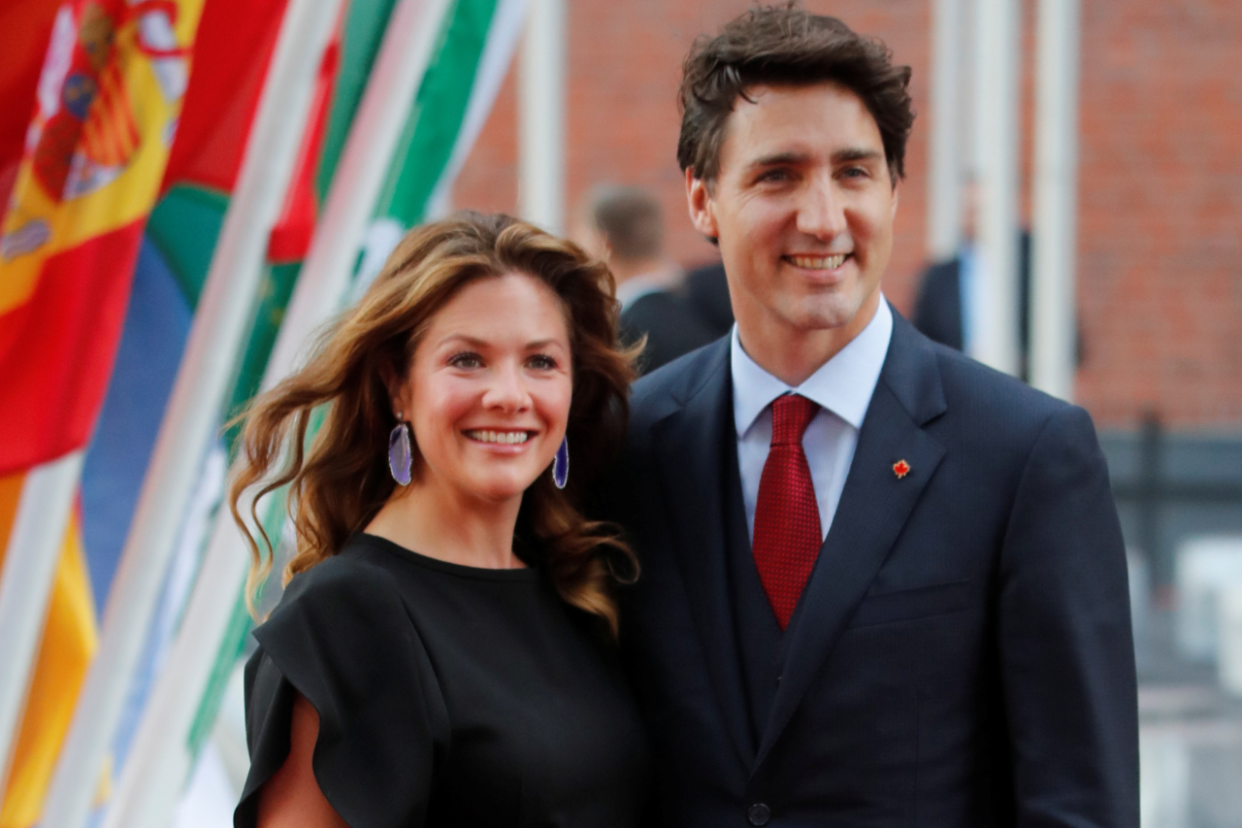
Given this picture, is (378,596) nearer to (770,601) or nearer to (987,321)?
(770,601)

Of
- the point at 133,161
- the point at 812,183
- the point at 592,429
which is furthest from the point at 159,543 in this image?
the point at 812,183

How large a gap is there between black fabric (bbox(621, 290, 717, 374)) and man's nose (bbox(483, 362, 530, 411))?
1.83 meters

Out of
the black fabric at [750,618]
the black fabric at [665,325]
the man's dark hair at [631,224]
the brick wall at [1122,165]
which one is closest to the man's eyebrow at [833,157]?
the black fabric at [750,618]

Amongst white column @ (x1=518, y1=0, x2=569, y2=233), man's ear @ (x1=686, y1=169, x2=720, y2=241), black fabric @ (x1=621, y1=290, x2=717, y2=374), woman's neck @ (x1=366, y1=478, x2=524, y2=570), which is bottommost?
woman's neck @ (x1=366, y1=478, x2=524, y2=570)

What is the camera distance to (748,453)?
7.11 ft

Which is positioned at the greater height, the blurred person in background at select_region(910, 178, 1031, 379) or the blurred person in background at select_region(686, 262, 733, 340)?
the blurred person in background at select_region(910, 178, 1031, 379)

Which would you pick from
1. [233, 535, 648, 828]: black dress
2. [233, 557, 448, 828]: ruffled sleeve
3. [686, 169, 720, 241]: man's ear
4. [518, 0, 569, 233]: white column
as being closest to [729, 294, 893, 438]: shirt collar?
[686, 169, 720, 241]: man's ear

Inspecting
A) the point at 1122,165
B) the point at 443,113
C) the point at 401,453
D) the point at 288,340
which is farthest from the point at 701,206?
the point at 1122,165

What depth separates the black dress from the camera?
190cm

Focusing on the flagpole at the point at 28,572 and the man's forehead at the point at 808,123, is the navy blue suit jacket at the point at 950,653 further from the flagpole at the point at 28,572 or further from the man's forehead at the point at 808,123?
the flagpole at the point at 28,572

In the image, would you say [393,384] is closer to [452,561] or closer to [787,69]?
[452,561]

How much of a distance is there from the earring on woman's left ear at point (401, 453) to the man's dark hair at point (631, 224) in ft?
9.27

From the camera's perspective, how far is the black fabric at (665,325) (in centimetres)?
400

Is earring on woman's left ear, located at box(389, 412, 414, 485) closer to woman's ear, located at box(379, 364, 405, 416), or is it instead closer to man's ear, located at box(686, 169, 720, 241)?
woman's ear, located at box(379, 364, 405, 416)
